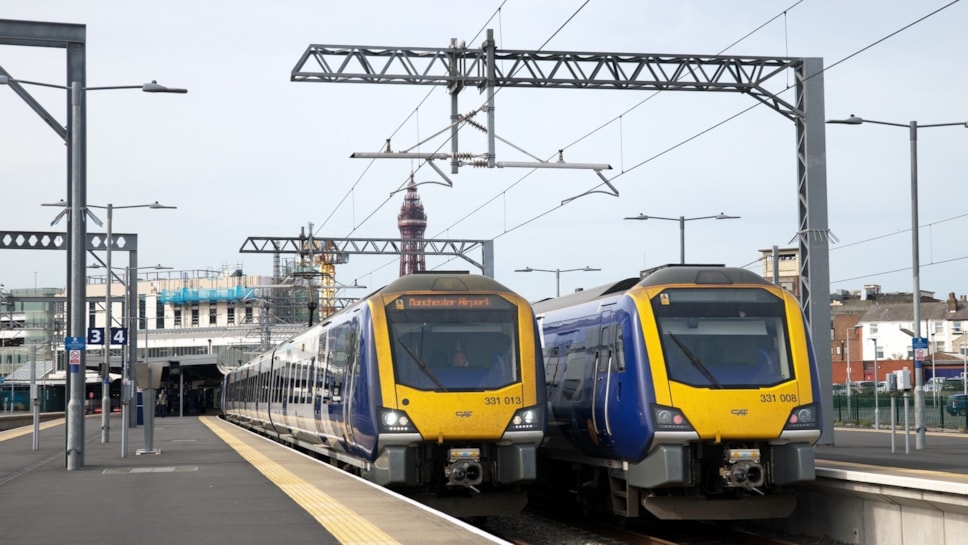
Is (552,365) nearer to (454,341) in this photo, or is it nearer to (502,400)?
(454,341)

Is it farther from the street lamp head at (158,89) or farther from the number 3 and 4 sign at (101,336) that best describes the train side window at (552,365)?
the number 3 and 4 sign at (101,336)

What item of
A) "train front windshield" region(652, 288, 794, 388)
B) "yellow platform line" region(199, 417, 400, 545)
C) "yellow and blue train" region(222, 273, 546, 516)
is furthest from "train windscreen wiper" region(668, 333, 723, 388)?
"yellow platform line" region(199, 417, 400, 545)

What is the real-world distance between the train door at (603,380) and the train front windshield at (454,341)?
43.4 inches

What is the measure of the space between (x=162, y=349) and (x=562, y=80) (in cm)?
14173

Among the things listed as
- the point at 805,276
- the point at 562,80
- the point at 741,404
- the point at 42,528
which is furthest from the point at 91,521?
the point at 805,276

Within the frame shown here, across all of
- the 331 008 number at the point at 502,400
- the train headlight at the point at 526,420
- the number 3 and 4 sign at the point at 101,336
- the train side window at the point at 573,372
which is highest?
the number 3 and 4 sign at the point at 101,336

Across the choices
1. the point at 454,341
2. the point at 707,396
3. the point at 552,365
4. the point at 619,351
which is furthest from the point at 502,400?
the point at 552,365

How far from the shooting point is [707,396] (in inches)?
624

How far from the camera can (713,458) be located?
16047 mm

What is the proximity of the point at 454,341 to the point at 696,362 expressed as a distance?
3.36 m

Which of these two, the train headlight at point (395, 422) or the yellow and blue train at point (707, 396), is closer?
the yellow and blue train at point (707, 396)

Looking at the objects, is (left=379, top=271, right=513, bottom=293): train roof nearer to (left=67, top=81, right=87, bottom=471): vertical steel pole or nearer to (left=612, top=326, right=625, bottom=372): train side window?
(left=612, top=326, right=625, bottom=372): train side window

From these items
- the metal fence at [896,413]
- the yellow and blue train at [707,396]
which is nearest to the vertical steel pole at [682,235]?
the metal fence at [896,413]

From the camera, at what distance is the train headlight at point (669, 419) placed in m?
15.7
